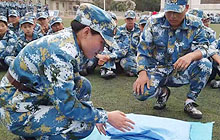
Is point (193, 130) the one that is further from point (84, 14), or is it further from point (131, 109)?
point (84, 14)

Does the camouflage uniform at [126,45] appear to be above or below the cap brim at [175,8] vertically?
below

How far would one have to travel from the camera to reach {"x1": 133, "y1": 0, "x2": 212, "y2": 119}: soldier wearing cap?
271 cm

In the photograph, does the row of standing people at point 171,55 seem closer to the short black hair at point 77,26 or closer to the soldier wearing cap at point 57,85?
the soldier wearing cap at point 57,85

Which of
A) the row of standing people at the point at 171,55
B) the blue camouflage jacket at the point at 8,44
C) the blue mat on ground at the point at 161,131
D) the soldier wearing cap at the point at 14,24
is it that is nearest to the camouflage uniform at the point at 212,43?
the row of standing people at the point at 171,55

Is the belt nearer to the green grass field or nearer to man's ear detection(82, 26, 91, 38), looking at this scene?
man's ear detection(82, 26, 91, 38)

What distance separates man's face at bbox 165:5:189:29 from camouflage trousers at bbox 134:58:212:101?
46cm

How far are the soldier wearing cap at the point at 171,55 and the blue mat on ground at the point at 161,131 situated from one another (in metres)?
0.27

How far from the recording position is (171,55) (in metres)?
2.86

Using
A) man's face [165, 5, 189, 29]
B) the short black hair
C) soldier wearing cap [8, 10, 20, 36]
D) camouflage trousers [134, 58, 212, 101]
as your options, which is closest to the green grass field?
camouflage trousers [134, 58, 212, 101]

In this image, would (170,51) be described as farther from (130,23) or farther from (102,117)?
(130,23)

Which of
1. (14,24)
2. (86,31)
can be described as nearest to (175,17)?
(86,31)

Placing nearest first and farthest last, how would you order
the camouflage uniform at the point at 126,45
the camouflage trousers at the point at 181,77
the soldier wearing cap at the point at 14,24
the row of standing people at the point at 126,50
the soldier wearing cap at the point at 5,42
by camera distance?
1. the camouflage trousers at the point at 181,77
2. the row of standing people at the point at 126,50
3. the camouflage uniform at the point at 126,45
4. the soldier wearing cap at the point at 5,42
5. the soldier wearing cap at the point at 14,24

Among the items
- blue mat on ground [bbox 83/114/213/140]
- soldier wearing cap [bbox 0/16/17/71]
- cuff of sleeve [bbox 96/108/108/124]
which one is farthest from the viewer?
soldier wearing cap [bbox 0/16/17/71]

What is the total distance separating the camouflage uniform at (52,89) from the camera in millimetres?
1525
